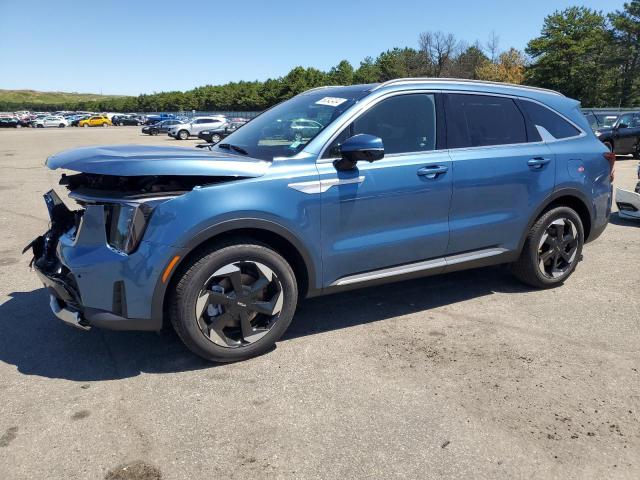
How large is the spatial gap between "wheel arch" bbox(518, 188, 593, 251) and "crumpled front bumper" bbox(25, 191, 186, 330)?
3.11 meters

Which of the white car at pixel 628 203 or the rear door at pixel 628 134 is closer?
the white car at pixel 628 203

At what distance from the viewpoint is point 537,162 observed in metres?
4.51

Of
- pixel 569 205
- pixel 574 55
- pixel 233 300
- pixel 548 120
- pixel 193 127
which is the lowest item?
pixel 233 300

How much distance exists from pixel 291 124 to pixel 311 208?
3.03ft

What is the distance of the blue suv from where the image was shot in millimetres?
3125

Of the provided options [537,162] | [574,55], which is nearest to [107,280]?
[537,162]

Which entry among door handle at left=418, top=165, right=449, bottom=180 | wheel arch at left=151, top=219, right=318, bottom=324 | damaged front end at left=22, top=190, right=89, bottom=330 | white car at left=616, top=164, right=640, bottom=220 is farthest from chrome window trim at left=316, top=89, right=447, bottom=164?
white car at left=616, top=164, right=640, bottom=220

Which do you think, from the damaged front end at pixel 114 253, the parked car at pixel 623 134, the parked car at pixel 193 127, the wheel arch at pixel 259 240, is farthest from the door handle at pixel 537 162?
the parked car at pixel 193 127

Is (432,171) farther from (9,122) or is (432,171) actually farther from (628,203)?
(9,122)

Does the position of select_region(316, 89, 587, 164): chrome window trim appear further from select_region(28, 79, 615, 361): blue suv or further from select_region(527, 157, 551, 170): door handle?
select_region(527, 157, 551, 170): door handle

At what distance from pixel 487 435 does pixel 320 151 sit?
2.04 m

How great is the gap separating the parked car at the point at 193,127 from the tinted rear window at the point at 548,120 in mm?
35294

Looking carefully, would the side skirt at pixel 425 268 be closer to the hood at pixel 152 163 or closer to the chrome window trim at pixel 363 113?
the chrome window trim at pixel 363 113

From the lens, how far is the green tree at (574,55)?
5519 cm
